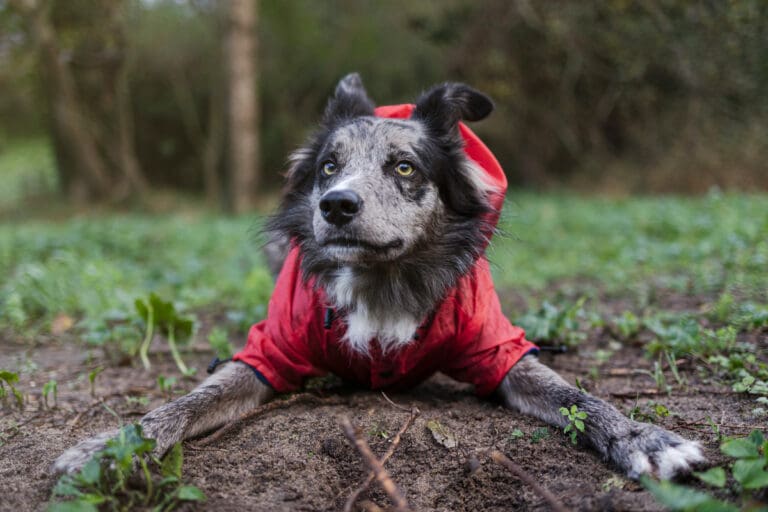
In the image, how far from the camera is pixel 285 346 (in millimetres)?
3336

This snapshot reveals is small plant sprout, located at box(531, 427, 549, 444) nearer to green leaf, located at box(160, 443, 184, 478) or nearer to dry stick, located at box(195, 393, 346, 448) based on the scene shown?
dry stick, located at box(195, 393, 346, 448)

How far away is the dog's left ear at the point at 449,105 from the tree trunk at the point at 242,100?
391 inches

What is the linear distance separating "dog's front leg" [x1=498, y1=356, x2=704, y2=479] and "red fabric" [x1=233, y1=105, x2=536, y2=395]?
118 millimetres

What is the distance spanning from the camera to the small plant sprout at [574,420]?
107 inches

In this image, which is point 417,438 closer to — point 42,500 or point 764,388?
point 42,500

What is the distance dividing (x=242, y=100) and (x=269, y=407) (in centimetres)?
1098

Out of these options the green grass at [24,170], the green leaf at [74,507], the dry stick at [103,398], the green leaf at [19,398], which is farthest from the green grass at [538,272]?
the green grass at [24,170]

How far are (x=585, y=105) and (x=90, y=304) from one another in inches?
522

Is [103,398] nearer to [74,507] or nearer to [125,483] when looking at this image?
[125,483]

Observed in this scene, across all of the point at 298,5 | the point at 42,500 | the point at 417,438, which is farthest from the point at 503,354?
the point at 298,5

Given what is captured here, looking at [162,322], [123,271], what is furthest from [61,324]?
[123,271]

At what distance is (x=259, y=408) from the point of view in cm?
310

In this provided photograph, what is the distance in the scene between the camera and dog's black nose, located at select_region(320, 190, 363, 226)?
2947mm

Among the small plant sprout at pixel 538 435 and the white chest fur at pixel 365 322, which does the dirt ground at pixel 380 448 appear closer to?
the small plant sprout at pixel 538 435
